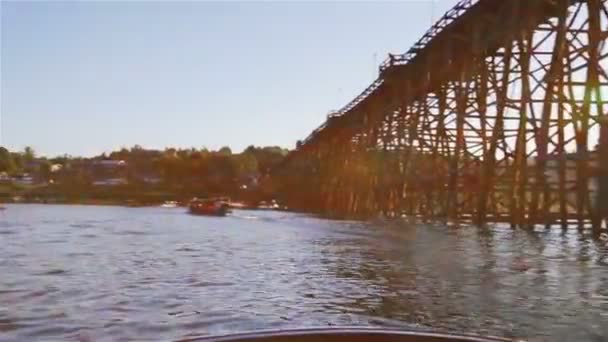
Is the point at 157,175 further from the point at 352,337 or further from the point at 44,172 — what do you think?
the point at 352,337

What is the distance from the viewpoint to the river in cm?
827

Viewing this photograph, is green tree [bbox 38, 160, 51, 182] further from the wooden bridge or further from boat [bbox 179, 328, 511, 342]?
boat [bbox 179, 328, 511, 342]

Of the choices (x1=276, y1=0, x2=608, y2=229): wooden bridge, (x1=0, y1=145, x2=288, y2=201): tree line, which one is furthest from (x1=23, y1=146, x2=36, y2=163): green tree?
(x1=276, y1=0, x2=608, y2=229): wooden bridge

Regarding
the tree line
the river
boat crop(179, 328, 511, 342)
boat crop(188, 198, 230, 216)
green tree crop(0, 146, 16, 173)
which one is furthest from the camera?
the tree line

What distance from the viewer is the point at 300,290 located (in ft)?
37.8

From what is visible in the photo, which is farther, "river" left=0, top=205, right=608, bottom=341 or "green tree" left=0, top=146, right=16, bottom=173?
"green tree" left=0, top=146, right=16, bottom=173

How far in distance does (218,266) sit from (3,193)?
8601 cm

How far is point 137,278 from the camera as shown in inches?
511

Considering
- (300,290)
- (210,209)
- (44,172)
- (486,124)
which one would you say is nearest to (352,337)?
(300,290)

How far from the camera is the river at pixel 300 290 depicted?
8273 mm

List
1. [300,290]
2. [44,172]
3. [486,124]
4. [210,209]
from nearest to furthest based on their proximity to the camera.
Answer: [300,290] < [486,124] < [210,209] < [44,172]

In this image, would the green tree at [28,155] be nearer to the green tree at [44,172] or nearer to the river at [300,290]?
the green tree at [44,172]

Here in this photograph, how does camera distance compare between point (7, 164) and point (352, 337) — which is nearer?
point (352, 337)

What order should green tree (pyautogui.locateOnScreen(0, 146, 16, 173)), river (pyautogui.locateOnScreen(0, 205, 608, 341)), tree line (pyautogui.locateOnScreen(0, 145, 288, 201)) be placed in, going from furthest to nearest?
tree line (pyautogui.locateOnScreen(0, 145, 288, 201))
green tree (pyautogui.locateOnScreen(0, 146, 16, 173))
river (pyautogui.locateOnScreen(0, 205, 608, 341))
